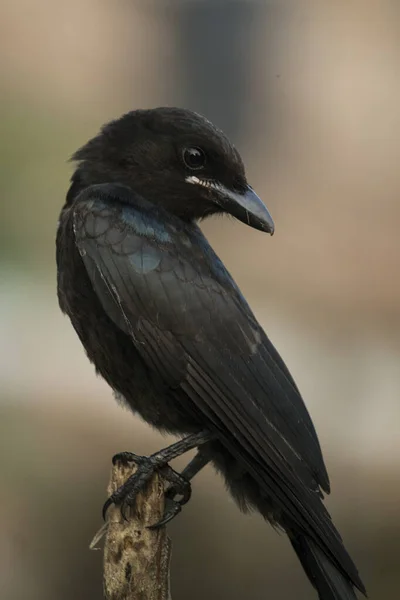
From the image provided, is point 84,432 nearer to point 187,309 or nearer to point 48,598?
point 48,598

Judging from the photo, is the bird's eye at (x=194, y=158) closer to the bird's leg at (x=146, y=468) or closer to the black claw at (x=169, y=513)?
the bird's leg at (x=146, y=468)

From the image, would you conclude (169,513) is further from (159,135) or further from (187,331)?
(159,135)

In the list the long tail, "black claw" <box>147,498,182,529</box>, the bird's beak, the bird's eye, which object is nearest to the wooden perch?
"black claw" <box>147,498,182,529</box>

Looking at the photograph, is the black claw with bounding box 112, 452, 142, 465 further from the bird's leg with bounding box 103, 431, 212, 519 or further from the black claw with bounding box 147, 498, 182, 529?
the black claw with bounding box 147, 498, 182, 529

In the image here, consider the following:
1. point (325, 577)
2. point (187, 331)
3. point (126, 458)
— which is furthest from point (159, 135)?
point (325, 577)

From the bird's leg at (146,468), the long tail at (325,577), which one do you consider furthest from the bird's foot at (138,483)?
the long tail at (325,577)

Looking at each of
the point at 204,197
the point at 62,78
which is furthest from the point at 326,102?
the point at 204,197
